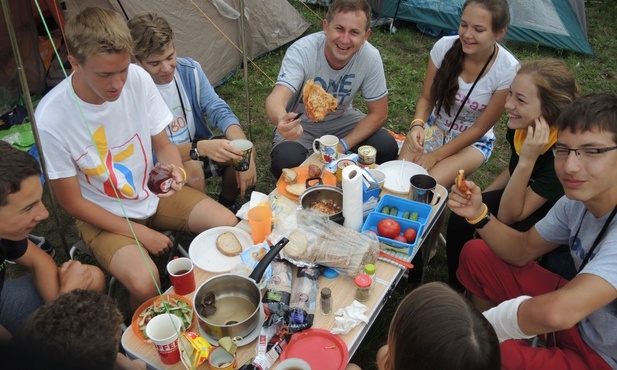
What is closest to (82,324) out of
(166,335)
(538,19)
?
(166,335)

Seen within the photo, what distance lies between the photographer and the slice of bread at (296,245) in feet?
7.30

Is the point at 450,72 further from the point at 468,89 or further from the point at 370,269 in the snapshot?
the point at 370,269

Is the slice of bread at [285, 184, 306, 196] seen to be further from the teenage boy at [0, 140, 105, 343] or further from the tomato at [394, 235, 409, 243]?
the teenage boy at [0, 140, 105, 343]

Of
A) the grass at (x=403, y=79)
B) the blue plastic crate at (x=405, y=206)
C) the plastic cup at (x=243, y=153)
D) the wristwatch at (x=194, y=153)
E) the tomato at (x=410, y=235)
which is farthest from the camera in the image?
the grass at (x=403, y=79)

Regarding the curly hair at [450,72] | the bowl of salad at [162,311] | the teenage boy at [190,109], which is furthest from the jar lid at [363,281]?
the curly hair at [450,72]

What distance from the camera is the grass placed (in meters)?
3.94

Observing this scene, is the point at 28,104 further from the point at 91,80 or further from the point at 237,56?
the point at 237,56

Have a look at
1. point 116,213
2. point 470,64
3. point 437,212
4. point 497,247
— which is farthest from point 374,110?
point 116,213

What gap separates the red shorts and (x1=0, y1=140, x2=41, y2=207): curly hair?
7.52 ft

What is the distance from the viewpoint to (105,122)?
258 centimetres

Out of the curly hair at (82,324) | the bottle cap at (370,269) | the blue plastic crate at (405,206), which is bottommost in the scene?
the bottle cap at (370,269)

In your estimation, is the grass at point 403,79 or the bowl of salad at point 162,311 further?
the grass at point 403,79

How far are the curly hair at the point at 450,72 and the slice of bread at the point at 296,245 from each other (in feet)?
6.31

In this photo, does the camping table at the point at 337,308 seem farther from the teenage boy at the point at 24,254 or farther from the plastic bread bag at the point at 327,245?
the teenage boy at the point at 24,254
